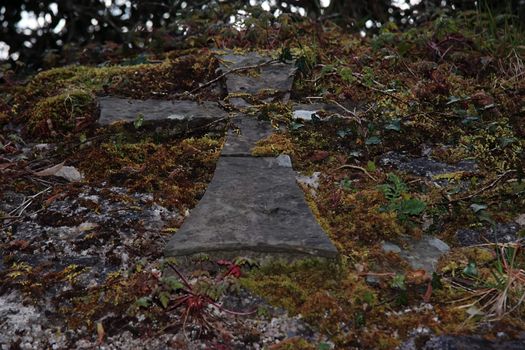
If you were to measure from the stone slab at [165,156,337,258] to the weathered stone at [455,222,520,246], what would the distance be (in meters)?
0.51

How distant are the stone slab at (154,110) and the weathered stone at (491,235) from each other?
1.17 metres

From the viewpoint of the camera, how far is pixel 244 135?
240 centimetres

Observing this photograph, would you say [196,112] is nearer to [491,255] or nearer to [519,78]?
[491,255]

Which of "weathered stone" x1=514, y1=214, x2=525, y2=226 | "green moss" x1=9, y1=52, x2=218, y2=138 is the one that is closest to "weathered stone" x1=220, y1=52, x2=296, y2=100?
"green moss" x1=9, y1=52, x2=218, y2=138

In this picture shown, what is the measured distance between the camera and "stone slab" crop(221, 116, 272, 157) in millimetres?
2270

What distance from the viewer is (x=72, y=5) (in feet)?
18.0

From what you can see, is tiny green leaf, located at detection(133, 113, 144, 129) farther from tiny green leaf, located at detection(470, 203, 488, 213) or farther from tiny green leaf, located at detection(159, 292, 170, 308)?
tiny green leaf, located at detection(470, 203, 488, 213)

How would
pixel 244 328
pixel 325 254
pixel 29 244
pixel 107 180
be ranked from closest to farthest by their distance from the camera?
pixel 244 328 → pixel 325 254 → pixel 29 244 → pixel 107 180

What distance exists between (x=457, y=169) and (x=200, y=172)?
3.36ft

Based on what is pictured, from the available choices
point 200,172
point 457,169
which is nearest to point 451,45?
point 457,169

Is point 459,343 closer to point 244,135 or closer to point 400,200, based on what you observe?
point 400,200

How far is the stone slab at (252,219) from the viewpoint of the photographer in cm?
164

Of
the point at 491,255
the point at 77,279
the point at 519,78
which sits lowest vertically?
the point at 77,279

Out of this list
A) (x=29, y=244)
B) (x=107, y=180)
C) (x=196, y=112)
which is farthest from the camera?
(x=196, y=112)
